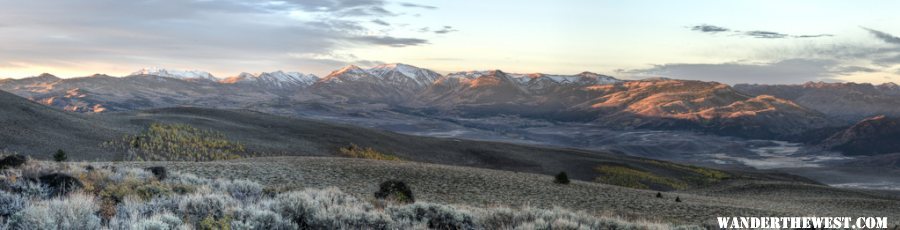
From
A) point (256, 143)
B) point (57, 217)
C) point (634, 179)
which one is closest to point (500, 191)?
point (57, 217)

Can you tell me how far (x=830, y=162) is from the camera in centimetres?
19775

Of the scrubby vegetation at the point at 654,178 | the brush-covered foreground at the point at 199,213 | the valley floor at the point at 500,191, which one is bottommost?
the scrubby vegetation at the point at 654,178

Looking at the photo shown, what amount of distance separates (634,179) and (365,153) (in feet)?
109

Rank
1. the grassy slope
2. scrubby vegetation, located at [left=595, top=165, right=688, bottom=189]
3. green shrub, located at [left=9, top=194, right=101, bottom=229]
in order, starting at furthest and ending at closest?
the grassy slope, scrubby vegetation, located at [left=595, top=165, right=688, bottom=189], green shrub, located at [left=9, top=194, right=101, bottom=229]

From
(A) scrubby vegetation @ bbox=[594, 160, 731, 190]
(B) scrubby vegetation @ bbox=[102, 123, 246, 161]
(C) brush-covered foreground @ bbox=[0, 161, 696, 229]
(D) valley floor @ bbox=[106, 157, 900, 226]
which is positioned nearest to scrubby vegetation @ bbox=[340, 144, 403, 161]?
(B) scrubby vegetation @ bbox=[102, 123, 246, 161]

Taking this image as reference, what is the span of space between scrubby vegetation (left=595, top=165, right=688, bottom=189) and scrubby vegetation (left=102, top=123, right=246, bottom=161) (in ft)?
137

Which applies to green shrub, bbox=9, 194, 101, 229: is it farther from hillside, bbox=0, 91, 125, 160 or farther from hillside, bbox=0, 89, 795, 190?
hillside, bbox=0, 91, 125, 160

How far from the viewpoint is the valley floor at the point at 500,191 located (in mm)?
23250

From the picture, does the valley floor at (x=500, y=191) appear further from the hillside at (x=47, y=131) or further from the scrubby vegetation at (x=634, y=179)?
the scrubby vegetation at (x=634, y=179)

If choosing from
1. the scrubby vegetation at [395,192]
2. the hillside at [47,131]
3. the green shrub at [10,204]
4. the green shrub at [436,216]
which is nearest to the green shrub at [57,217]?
the green shrub at [10,204]

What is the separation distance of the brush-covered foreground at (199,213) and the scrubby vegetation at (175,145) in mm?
37916

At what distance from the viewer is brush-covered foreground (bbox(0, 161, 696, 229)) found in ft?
30.8

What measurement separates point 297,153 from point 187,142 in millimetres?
11382

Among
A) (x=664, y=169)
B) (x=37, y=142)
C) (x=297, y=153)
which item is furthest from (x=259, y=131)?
(x=664, y=169)
